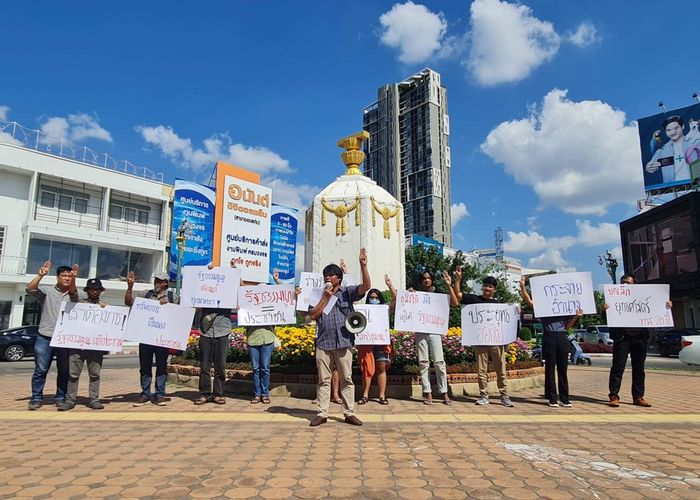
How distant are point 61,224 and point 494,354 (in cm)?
3124

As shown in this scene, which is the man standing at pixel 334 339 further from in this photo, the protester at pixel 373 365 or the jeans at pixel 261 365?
the jeans at pixel 261 365

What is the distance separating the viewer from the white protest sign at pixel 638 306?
24.0ft

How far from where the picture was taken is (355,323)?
19.3ft

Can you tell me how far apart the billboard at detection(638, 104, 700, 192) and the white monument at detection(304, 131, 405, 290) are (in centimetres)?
3520

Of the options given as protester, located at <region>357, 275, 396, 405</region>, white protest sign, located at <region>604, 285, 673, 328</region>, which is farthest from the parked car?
protester, located at <region>357, 275, 396, 405</region>

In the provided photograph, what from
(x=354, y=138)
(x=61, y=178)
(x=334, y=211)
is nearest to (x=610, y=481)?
(x=334, y=211)

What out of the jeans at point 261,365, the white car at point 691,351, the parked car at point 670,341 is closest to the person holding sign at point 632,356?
the jeans at point 261,365

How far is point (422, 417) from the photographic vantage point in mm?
6125

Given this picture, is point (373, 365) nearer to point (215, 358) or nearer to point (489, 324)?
point (489, 324)

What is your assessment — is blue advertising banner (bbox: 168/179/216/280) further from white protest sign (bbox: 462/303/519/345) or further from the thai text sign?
white protest sign (bbox: 462/303/519/345)

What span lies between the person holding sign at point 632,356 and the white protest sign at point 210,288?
6.10 meters

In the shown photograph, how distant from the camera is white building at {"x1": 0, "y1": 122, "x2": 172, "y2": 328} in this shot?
2806cm

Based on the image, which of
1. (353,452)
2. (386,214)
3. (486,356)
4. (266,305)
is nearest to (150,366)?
(266,305)

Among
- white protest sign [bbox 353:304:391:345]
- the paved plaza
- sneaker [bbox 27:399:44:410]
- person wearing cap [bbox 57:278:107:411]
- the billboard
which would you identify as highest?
the billboard
